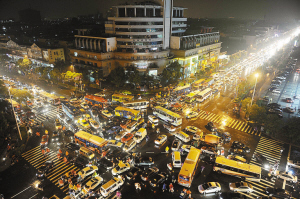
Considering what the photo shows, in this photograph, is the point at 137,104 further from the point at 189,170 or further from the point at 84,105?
the point at 189,170

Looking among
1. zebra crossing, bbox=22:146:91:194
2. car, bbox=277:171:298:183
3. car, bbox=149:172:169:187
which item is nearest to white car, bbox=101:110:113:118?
zebra crossing, bbox=22:146:91:194

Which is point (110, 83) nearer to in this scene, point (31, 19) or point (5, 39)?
point (5, 39)

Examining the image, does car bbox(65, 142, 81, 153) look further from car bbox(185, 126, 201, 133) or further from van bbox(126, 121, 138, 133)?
car bbox(185, 126, 201, 133)

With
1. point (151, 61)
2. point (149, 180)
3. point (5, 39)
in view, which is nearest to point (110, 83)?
point (151, 61)

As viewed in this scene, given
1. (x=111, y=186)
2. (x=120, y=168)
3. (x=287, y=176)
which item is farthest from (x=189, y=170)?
(x=287, y=176)

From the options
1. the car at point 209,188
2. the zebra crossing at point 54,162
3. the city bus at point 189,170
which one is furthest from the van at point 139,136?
the car at point 209,188

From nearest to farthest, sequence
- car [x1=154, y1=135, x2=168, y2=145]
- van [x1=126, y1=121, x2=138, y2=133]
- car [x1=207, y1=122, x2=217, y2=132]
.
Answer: car [x1=154, y1=135, x2=168, y2=145] < van [x1=126, y1=121, x2=138, y2=133] < car [x1=207, y1=122, x2=217, y2=132]
